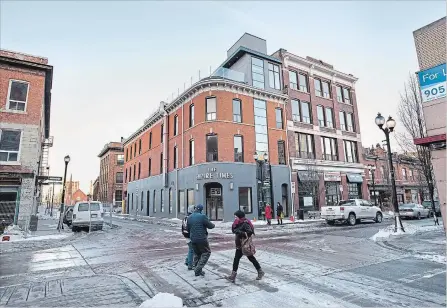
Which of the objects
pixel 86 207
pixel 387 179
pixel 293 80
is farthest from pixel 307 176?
pixel 86 207

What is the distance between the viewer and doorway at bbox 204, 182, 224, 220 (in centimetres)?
2389

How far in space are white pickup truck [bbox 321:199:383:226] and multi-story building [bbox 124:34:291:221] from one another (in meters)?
6.26

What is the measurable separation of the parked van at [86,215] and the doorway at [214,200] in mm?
8915

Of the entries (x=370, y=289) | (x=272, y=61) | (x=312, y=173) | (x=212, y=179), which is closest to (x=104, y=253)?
(x=370, y=289)

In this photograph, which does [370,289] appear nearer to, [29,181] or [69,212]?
[29,181]

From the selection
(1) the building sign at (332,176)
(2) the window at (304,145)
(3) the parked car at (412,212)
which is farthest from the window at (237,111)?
(3) the parked car at (412,212)

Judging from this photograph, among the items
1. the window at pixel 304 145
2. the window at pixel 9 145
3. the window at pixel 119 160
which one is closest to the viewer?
the window at pixel 9 145

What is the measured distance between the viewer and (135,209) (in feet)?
128

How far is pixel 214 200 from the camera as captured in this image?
79.3 feet

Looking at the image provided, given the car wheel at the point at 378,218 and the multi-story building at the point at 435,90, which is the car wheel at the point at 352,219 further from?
the multi-story building at the point at 435,90

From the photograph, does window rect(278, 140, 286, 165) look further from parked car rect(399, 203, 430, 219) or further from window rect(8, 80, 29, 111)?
window rect(8, 80, 29, 111)

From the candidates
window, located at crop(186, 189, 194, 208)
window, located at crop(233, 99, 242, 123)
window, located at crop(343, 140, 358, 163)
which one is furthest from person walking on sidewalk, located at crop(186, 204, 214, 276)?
window, located at crop(343, 140, 358, 163)

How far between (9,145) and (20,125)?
1399 millimetres

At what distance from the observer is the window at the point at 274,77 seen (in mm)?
29266
